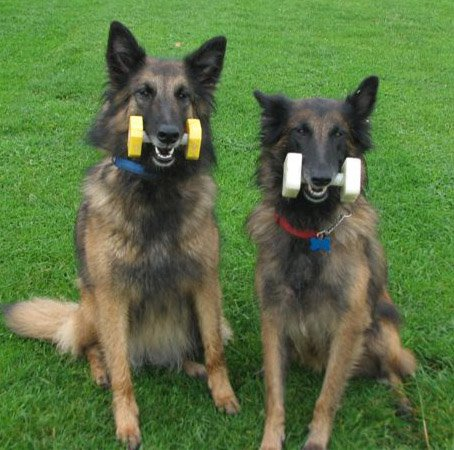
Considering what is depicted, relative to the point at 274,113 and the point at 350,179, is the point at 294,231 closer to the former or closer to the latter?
the point at 350,179

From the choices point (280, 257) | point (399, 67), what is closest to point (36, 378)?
point (280, 257)

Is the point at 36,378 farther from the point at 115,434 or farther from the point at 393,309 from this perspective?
the point at 393,309

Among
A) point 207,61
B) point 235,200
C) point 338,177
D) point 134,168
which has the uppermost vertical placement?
point 207,61

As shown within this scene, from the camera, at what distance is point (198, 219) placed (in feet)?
12.2

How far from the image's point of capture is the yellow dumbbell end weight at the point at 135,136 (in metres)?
3.26

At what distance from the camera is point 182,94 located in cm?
350

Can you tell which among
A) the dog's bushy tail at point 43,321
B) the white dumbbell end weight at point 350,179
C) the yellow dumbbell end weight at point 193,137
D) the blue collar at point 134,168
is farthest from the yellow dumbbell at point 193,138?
the dog's bushy tail at point 43,321

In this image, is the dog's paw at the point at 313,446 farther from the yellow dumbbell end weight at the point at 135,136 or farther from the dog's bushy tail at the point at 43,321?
the yellow dumbbell end weight at the point at 135,136

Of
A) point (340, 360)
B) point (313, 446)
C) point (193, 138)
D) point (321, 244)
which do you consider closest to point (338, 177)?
point (321, 244)

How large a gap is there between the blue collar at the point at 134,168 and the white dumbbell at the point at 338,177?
79cm

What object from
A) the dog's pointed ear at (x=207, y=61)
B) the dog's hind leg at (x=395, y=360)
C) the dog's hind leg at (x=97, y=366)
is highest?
the dog's pointed ear at (x=207, y=61)

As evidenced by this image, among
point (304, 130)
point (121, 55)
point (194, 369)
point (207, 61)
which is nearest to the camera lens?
point (304, 130)

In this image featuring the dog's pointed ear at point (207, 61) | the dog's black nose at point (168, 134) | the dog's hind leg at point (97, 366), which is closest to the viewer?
the dog's black nose at point (168, 134)

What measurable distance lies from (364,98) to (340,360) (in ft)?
4.97
